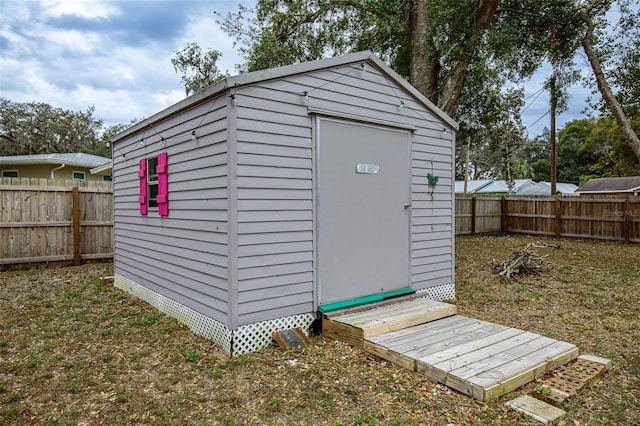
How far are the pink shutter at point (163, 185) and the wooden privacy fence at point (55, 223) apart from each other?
4435mm

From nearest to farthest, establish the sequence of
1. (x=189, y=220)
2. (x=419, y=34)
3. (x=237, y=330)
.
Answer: (x=237, y=330)
(x=189, y=220)
(x=419, y=34)

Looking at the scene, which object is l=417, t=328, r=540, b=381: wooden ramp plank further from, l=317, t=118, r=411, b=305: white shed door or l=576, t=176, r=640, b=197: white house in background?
l=576, t=176, r=640, b=197: white house in background

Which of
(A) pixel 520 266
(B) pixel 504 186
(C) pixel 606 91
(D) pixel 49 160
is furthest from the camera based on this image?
(B) pixel 504 186

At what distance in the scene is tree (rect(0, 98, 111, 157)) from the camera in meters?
22.1

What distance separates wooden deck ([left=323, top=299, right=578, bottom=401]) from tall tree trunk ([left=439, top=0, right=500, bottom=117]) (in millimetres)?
5586

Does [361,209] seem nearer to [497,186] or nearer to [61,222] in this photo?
[61,222]

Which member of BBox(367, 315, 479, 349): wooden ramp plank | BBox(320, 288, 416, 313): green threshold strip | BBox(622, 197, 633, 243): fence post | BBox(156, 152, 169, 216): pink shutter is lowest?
BBox(367, 315, 479, 349): wooden ramp plank

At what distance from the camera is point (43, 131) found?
76.2 feet

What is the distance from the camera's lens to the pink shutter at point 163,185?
4875 millimetres

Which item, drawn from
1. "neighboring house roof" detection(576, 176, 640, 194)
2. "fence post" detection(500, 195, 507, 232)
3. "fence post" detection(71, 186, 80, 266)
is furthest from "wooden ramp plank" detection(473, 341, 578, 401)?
"neighboring house roof" detection(576, 176, 640, 194)

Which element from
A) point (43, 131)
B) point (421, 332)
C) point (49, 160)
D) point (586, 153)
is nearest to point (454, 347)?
point (421, 332)

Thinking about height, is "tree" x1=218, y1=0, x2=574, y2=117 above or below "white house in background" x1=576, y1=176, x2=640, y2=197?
above

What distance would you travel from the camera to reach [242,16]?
33.7 feet

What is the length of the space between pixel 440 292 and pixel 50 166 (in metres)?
15.4
